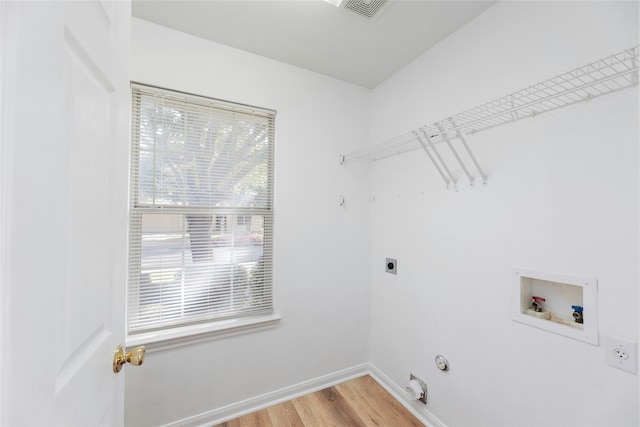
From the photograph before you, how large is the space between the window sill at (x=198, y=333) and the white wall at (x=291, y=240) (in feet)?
0.17

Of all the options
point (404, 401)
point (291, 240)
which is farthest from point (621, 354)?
point (291, 240)

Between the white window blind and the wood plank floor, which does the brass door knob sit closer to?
the white window blind

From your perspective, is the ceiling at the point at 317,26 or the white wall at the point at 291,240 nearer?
the ceiling at the point at 317,26

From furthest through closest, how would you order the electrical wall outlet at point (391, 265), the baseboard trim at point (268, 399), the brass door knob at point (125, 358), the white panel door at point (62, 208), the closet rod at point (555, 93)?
1. the electrical wall outlet at point (391, 265)
2. the baseboard trim at point (268, 399)
3. the closet rod at point (555, 93)
4. the brass door knob at point (125, 358)
5. the white panel door at point (62, 208)

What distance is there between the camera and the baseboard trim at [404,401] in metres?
1.76

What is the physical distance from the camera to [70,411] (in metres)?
0.55

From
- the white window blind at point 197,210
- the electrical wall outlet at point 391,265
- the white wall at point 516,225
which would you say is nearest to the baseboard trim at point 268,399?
the white wall at point 516,225

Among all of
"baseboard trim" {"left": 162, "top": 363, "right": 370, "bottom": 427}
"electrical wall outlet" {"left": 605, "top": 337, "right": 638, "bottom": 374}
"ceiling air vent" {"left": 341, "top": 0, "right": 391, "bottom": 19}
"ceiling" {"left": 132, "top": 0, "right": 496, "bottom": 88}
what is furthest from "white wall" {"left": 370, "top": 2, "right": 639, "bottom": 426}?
"ceiling air vent" {"left": 341, "top": 0, "right": 391, "bottom": 19}

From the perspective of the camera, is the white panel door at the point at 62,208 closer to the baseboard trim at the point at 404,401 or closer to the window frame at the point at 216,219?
the window frame at the point at 216,219

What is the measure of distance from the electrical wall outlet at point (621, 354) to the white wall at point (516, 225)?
0.10 ft

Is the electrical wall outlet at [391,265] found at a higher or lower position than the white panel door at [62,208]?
lower

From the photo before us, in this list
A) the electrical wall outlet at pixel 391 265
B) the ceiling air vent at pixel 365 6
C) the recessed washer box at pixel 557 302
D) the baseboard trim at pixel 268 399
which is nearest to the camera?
the recessed washer box at pixel 557 302

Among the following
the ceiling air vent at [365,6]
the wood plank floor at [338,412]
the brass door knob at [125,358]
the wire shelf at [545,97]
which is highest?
the ceiling air vent at [365,6]

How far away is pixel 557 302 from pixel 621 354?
0.27 metres
